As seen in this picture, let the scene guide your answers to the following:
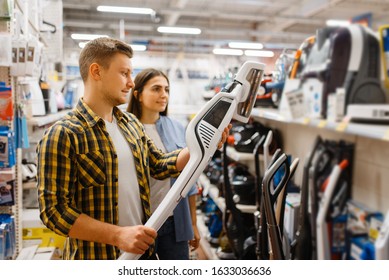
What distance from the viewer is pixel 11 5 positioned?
6.59ft

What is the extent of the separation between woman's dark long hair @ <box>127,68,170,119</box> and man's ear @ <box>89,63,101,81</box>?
64 cm

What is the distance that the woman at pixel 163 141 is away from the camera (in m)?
1.98

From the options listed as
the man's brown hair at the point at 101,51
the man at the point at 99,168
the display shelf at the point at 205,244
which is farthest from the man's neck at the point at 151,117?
the display shelf at the point at 205,244

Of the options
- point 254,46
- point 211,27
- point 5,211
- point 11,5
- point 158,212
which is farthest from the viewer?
point 211,27

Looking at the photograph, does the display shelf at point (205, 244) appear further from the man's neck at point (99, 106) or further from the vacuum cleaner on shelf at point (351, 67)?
the vacuum cleaner on shelf at point (351, 67)

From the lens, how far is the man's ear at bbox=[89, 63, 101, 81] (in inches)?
56.6

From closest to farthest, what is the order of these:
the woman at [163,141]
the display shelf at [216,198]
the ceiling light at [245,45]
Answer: the woman at [163,141] → the display shelf at [216,198] → the ceiling light at [245,45]

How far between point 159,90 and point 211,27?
914cm

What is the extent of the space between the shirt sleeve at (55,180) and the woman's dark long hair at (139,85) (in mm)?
839

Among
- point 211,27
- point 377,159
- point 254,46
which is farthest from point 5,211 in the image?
point 211,27

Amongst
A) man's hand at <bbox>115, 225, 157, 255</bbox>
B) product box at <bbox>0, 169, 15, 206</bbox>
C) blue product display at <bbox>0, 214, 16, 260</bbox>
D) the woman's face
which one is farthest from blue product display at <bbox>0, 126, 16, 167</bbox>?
man's hand at <bbox>115, 225, 157, 255</bbox>

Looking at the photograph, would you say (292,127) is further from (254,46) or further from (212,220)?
(254,46)

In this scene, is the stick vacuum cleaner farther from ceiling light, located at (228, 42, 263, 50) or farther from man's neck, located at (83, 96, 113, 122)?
ceiling light, located at (228, 42, 263, 50)
